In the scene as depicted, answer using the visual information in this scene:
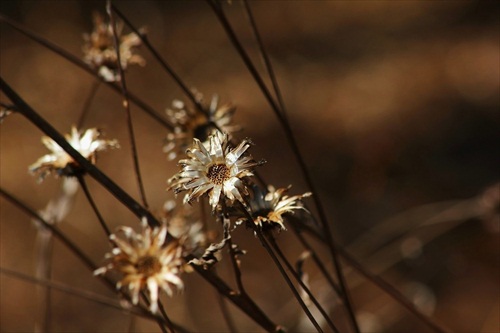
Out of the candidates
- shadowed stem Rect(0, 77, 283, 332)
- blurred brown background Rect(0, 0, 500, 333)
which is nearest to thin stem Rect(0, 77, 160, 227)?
shadowed stem Rect(0, 77, 283, 332)

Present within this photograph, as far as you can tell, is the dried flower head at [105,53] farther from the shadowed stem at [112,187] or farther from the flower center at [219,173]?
the flower center at [219,173]

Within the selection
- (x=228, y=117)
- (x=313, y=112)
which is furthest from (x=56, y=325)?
(x=228, y=117)

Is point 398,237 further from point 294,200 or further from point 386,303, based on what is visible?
point 294,200

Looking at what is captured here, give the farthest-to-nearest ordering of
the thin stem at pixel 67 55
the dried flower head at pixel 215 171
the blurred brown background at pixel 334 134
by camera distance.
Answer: the blurred brown background at pixel 334 134, the thin stem at pixel 67 55, the dried flower head at pixel 215 171

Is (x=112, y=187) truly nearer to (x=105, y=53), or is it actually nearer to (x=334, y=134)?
(x=105, y=53)

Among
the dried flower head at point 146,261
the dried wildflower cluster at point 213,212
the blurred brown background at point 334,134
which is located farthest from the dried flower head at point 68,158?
the blurred brown background at point 334,134
